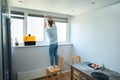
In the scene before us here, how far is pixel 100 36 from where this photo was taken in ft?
8.57

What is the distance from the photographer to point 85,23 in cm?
311

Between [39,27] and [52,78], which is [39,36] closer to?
[39,27]

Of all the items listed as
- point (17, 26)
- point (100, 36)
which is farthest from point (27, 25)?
point (100, 36)

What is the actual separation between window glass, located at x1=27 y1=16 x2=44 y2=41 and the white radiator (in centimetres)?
104

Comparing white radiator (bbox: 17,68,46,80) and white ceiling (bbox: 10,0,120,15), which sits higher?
white ceiling (bbox: 10,0,120,15)

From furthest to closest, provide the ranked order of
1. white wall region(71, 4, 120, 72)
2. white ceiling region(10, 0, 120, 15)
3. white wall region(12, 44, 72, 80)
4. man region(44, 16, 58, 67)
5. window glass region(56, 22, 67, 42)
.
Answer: window glass region(56, 22, 67, 42) → man region(44, 16, 58, 67) → white wall region(12, 44, 72, 80) → white wall region(71, 4, 120, 72) → white ceiling region(10, 0, 120, 15)

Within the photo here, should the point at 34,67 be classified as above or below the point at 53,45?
below

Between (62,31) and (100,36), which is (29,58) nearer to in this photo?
(62,31)

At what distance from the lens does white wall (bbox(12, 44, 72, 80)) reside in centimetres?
272

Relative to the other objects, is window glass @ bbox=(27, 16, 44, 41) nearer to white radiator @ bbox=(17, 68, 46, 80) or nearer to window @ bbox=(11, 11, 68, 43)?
window @ bbox=(11, 11, 68, 43)

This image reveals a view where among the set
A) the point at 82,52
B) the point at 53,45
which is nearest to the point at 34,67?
the point at 53,45

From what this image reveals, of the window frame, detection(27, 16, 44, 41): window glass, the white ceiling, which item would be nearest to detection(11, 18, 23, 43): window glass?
the window frame

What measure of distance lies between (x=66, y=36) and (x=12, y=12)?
208 cm

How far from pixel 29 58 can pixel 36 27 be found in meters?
1.05
